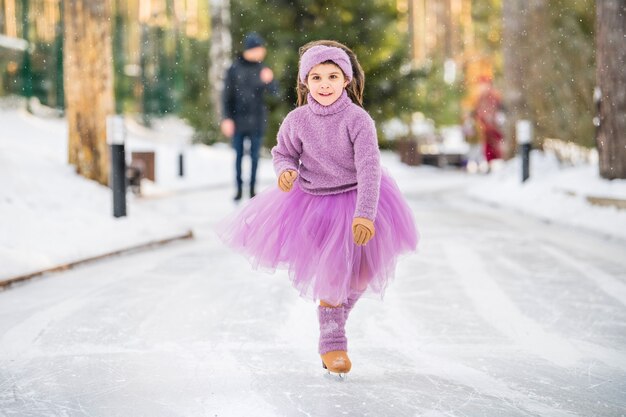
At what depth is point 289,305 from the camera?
568cm

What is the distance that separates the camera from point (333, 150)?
3973 millimetres

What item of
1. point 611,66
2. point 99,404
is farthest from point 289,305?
point 611,66

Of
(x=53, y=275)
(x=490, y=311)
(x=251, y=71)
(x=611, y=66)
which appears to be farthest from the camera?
(x=251, y=71)

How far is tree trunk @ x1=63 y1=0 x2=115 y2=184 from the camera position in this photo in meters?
10.8

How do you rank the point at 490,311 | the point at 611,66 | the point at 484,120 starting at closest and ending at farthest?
the point at 490,311
the point at 611,66
the point at 484,120

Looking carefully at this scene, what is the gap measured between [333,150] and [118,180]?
18.6 feet

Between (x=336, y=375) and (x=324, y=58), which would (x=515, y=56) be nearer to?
(x=324, y=58)

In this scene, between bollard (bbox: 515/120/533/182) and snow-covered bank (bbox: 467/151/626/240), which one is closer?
snow-covered bank (bbox: 467/151/626/240)

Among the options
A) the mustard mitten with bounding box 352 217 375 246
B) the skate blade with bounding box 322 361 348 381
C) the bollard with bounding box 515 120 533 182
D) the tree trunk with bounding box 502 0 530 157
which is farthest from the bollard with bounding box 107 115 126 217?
the tree trunk with bounding box 502 0 530 157

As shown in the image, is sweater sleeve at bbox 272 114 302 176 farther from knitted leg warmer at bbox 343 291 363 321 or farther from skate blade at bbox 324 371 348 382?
skate blade at bbox 324 371 348 382

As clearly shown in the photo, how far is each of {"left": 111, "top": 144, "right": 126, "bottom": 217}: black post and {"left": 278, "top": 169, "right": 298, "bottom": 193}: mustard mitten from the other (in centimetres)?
555

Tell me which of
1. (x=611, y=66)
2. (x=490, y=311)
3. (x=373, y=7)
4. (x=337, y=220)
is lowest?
(x=490, y=311)

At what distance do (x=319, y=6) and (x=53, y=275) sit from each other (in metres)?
14.9

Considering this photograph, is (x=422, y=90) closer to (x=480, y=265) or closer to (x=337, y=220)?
(x=480, y=265)
